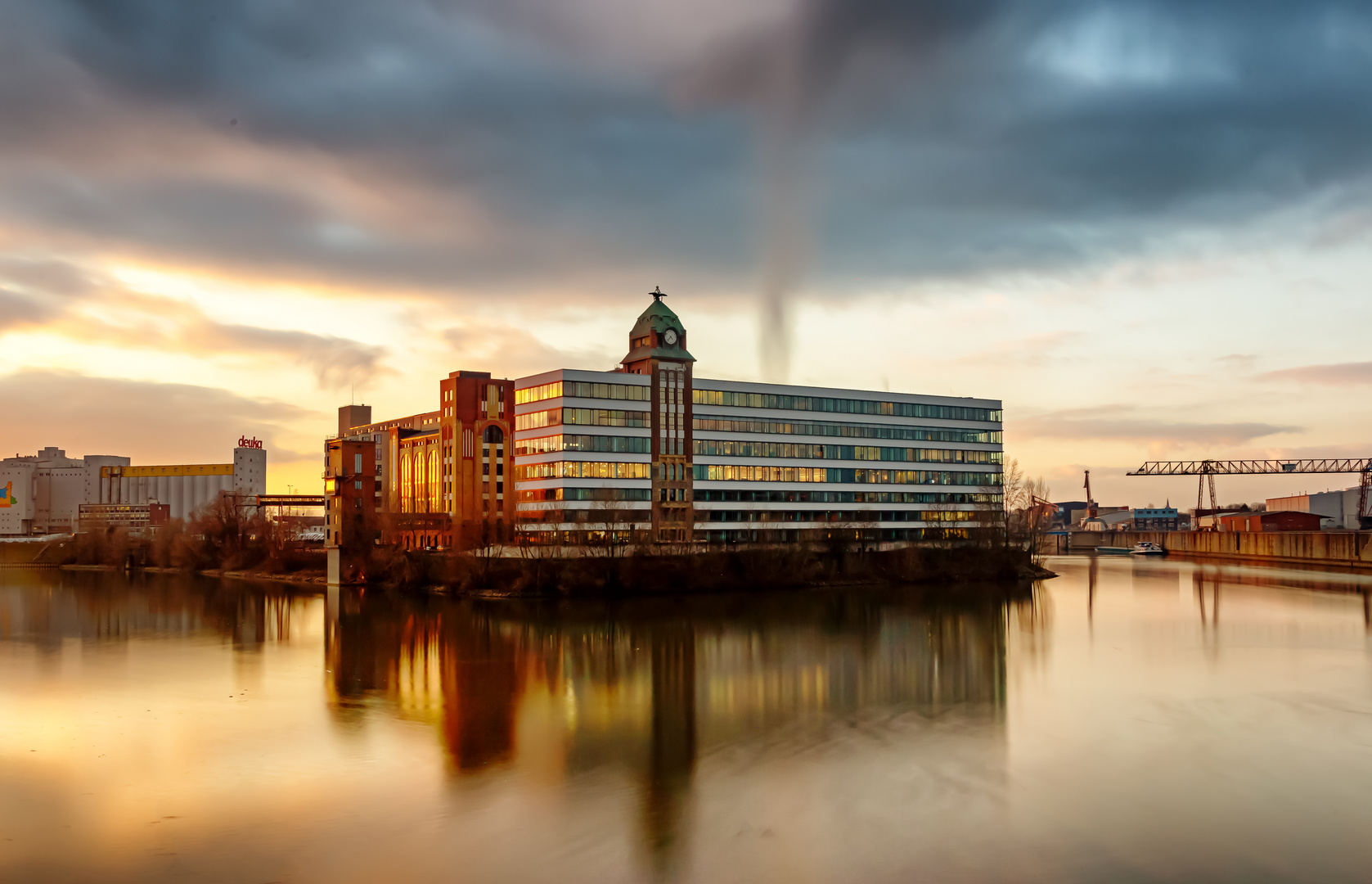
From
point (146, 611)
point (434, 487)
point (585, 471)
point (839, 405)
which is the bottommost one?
point (146, 611)

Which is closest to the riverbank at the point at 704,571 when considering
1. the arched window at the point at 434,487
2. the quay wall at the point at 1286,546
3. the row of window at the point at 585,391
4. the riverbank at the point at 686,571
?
the riverbank at the point at 686,571

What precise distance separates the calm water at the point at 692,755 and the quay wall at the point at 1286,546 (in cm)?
8661

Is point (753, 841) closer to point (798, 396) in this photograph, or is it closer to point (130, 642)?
point (130, 642)

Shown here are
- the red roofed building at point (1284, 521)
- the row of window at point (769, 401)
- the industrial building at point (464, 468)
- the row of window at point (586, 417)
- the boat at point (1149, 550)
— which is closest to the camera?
the row of window at point (586, 417)

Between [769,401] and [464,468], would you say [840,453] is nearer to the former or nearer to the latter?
[769,401]

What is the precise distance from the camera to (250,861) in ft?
72.8

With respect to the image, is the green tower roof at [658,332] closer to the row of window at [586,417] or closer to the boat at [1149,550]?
the row of window at [586,417]

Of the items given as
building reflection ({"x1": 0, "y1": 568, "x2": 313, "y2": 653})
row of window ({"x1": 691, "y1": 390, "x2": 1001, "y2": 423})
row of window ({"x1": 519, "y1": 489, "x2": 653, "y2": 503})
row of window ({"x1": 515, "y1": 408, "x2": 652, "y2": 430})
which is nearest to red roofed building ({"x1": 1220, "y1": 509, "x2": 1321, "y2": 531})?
row of window ({"x1": 691, "y1": 390, "x2": 1001, "y2": 423})

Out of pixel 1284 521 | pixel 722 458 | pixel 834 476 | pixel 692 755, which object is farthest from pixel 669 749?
pixel 1284 521

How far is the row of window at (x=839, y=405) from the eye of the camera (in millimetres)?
109125

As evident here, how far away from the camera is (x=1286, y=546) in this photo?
151000 millimetres

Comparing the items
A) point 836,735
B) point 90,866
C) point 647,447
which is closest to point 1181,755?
point 836,735

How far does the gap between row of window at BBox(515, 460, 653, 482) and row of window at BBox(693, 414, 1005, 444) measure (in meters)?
8.55

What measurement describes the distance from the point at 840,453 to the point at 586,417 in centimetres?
3207
